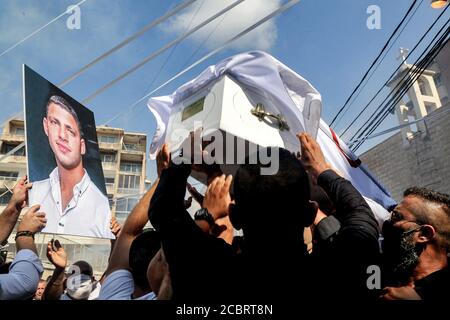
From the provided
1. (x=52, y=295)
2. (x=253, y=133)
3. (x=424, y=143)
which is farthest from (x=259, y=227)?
(x=424, y=143)

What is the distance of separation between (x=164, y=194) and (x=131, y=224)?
0.53 meters

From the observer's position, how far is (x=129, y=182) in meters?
32.2

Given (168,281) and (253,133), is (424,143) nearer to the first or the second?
(253,133)

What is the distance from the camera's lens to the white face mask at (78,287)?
2.42 meters

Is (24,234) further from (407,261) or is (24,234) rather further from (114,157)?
(114,157)

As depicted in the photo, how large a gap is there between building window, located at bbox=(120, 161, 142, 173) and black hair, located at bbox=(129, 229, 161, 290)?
32.8 m

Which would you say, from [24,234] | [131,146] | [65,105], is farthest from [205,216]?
[131,146]

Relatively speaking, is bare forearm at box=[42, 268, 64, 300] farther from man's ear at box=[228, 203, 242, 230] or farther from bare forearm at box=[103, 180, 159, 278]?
man's ear at box=[228, 203, 242, 230]

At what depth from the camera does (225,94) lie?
1768 millimetres

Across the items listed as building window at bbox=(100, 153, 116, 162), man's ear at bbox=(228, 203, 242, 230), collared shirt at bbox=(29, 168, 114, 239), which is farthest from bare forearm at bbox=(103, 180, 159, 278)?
building window at bbox=(100, 153, 116, 162)

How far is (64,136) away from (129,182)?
30932 mm

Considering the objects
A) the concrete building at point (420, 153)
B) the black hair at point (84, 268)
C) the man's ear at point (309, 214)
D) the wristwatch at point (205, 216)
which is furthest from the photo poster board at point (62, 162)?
the concrete building at point (420, 153)

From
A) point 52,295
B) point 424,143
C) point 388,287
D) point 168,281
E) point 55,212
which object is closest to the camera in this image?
point 168,281

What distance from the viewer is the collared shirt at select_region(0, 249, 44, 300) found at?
1377mm
